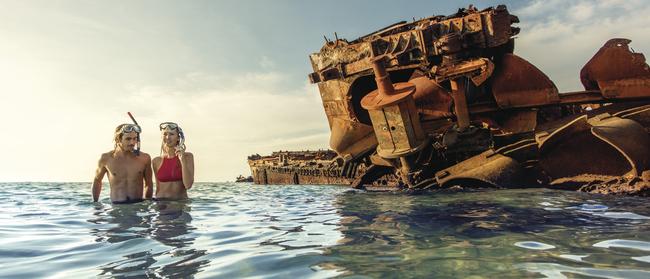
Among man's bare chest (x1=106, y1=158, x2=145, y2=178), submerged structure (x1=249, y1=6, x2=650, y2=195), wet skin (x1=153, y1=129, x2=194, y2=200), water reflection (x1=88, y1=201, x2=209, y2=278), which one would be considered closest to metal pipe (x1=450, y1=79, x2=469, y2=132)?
submerged structure (x1=249, y1=6, x2=650, y2=195)

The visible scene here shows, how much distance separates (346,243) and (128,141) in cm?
503

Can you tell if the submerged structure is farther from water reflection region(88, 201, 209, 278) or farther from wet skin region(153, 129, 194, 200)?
water reflection region(88, 201, 209, 278)

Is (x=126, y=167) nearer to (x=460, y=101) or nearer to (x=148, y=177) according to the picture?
(x=148, y=177)

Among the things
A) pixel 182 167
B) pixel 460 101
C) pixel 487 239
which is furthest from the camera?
pixel 460 101

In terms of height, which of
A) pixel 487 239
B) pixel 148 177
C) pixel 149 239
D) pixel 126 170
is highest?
pixel 126 170

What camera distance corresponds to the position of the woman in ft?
22.5

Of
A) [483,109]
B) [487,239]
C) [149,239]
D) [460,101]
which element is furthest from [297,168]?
[487,239]

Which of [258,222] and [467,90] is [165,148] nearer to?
[258,222]

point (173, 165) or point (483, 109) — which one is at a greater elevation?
point (483, 109)

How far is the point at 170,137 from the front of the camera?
6.92 metres

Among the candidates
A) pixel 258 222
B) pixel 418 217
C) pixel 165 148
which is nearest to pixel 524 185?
pixel 418 217

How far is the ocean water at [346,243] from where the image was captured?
2.62 meters

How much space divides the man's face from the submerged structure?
17.3ft

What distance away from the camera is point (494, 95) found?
10117mm
